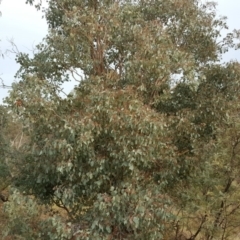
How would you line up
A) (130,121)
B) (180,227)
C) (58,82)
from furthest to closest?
(180,227), (58,82), (130,121)

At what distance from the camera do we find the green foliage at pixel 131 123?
4.96 m

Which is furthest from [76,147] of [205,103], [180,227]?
[180,227]

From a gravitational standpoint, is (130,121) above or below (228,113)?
below

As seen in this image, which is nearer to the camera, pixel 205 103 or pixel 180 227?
pixel 205 103

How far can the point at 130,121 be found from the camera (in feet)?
15.9

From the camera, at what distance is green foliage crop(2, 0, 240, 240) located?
4.96 meters

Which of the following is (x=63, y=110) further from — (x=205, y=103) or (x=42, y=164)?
(x=205, y=103)

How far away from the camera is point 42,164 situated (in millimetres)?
5508

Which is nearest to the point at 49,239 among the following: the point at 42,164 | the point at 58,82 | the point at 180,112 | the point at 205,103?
Result: the point at 42,164

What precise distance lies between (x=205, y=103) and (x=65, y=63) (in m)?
2.65

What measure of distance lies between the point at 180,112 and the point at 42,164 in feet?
8.52

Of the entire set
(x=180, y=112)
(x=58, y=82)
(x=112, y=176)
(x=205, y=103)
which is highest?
(x=205, y=103)

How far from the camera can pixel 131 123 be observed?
4.88 metres

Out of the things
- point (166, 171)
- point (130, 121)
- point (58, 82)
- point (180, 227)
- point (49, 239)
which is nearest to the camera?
point (130, 121)
